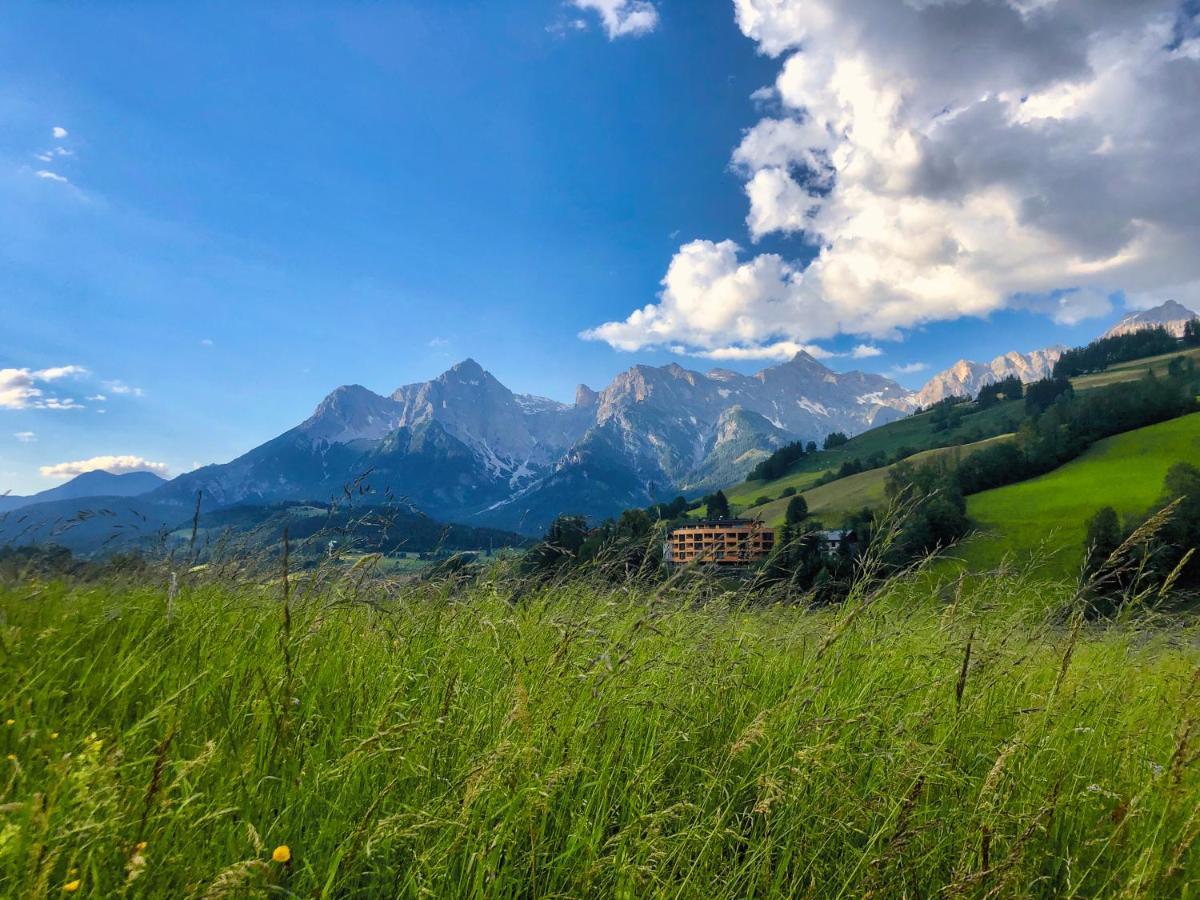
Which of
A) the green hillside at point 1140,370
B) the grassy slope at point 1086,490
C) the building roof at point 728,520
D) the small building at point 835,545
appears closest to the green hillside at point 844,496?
the grassy slope at point 1086,490

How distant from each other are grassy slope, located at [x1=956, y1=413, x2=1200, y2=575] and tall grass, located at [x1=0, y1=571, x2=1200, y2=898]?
68410 mm

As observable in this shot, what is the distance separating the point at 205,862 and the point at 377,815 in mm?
632

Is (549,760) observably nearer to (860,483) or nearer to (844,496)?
(844,496)

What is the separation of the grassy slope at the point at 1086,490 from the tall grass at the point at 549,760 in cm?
6841

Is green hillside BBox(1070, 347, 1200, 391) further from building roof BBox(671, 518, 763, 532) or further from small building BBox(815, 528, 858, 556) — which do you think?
small building BBox(815, 528, 858, 556)

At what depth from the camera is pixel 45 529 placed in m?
6.23

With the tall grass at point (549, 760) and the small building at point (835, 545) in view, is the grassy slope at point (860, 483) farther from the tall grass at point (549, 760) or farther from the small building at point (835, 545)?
the tall grass at point (549, 760)

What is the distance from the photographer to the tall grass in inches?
88.4

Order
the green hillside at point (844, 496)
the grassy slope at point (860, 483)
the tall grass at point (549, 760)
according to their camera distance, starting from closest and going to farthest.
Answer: the tall grass at point (549, 760) < the green hillside at point (844, 496) < the grassy slope at point (860, 483)

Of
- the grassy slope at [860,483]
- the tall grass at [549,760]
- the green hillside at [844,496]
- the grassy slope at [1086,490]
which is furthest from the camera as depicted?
the grassy slope at [860,483]

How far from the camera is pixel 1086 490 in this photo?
278 ft

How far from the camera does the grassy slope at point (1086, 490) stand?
71.0m

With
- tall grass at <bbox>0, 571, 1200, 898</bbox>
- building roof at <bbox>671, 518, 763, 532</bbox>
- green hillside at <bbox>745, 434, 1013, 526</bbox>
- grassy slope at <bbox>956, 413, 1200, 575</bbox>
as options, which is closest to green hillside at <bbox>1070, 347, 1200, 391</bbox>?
green hillside at <bbox>745, 434, 1013, 526</bbox>

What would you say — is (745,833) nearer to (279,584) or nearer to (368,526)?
(279,584)
